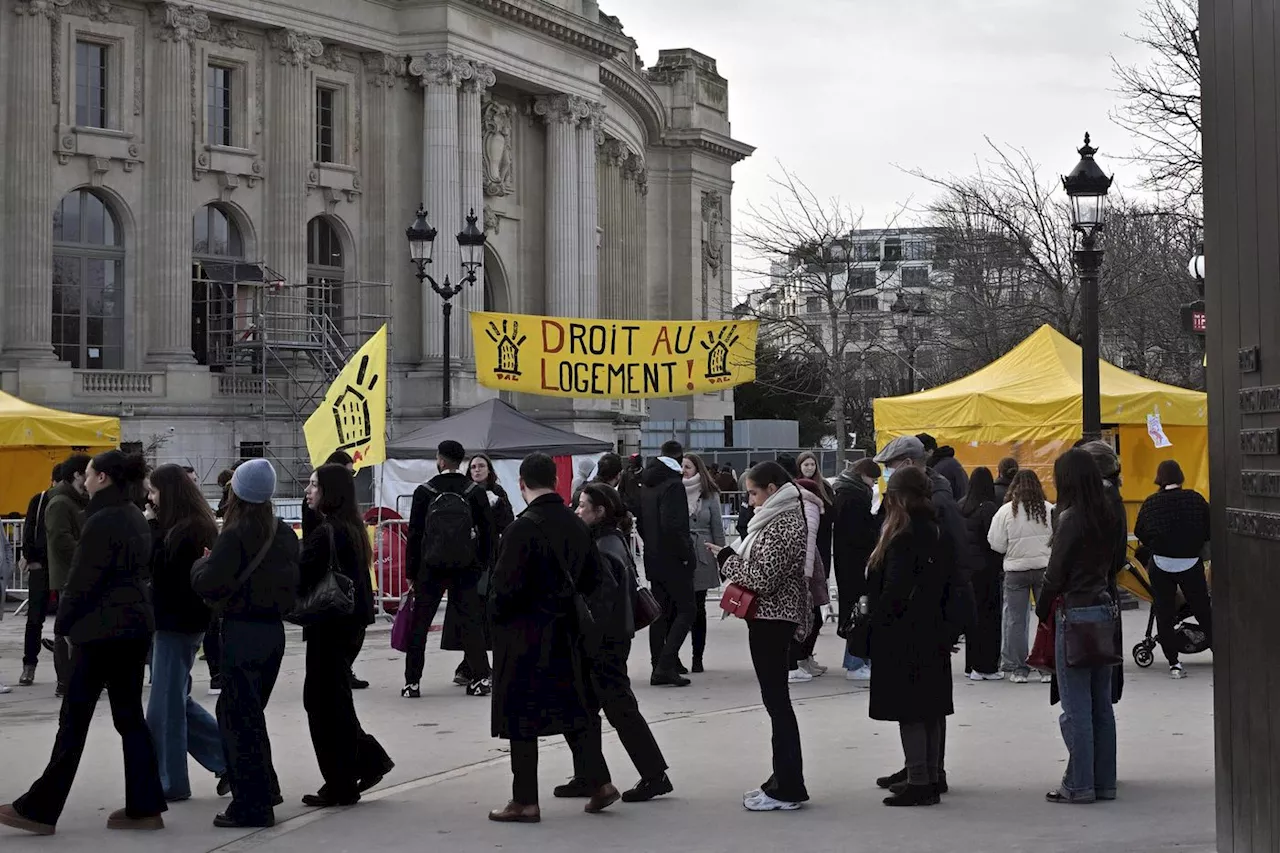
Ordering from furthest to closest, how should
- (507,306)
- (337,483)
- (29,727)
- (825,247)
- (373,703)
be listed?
1. (507,306)
2. (825,247)
3. (373,703)
4. (29,727)
5. (337,483)

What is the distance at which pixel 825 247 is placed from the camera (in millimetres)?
42656

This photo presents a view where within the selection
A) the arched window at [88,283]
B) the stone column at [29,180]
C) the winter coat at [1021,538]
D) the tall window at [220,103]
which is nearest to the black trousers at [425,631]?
the winter coat at [1021,538]

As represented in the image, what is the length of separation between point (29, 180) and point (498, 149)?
48.8 ft

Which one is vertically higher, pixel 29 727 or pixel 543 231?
pixel 543 231

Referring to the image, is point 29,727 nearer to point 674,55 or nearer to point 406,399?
point 406,399

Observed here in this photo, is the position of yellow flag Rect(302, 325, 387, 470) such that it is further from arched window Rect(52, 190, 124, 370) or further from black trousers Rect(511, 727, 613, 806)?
arched window Rect(52, 190, 124, 370)

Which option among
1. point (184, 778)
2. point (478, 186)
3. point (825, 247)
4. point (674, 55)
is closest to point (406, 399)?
point (478, 186)

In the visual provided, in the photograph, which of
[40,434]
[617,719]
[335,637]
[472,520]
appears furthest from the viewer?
[40,434]

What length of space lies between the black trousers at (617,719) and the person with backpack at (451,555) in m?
3.81

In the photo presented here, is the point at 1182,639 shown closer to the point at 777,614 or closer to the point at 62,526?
the point at 777,614

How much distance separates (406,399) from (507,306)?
256 inches

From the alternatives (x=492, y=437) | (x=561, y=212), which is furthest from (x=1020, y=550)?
(x=561, y=212)

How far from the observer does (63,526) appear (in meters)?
13.1

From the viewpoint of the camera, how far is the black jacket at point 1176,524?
45.6 feet
